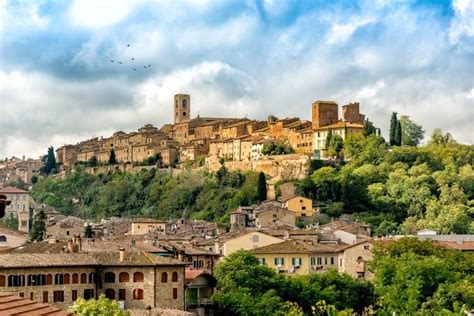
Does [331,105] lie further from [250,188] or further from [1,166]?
[1,166]

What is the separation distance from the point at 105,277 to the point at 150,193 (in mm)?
76244

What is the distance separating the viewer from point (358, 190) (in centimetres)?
9756

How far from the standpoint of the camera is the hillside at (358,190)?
93.0 m

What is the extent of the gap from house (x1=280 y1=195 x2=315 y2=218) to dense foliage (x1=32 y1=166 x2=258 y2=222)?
664 cm

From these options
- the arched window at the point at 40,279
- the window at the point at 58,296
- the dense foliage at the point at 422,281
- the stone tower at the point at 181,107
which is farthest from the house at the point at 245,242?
the stone tower at the point at 181,107

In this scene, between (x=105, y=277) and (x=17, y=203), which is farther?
(x=17, y=203)

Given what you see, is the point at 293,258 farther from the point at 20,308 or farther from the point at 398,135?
the point at 398,135

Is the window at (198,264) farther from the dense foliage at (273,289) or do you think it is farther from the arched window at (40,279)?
the arched window at (40,279)

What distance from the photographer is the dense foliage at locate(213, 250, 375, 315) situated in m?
47.3

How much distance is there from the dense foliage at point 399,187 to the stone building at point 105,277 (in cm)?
4102

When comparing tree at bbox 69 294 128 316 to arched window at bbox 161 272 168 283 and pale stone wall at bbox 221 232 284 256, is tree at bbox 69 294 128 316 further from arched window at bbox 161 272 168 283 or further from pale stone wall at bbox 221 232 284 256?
pale stone wall at bbox 221 232 284 256

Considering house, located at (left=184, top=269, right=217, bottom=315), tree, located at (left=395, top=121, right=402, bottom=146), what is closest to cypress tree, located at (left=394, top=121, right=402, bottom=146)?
tree, located at (left=395, top=121, right=402, bottom=146)

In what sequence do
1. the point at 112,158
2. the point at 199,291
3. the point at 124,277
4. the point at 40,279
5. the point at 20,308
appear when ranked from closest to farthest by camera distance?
the point at 20,308 < the point at 40,279 < the point at 124,277 < the point at 199,291 < the point at 112,158

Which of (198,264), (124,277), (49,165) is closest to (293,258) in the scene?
(198,264)
